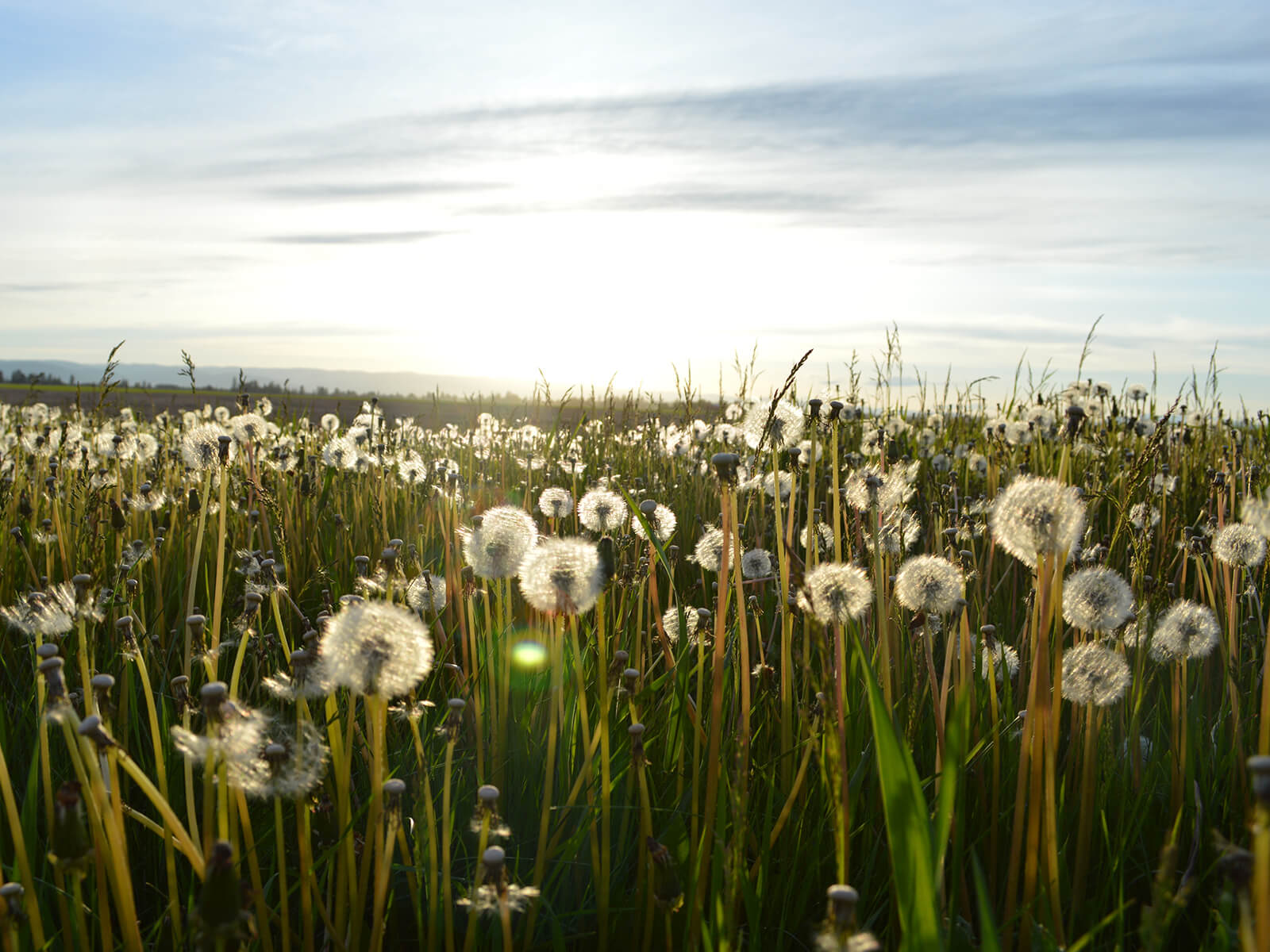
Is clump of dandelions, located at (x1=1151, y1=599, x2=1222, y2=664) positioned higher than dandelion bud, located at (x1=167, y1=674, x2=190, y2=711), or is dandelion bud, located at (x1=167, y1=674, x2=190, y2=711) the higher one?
clump of dandelions, located at (x1=1151, y1=599, x2=1222, y2=664)

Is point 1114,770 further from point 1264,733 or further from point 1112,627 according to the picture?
point 1264,733

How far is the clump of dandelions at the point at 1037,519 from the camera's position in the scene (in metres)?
1.36

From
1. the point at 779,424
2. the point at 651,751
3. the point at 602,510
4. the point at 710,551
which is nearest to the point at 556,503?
the point at 602,510

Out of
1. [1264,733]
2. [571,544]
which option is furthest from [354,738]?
[1264,733]

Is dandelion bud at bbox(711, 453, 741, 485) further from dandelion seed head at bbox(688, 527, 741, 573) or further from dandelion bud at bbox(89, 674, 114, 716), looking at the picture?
dandelion seed head at bbox(688, 527, 741, 573)

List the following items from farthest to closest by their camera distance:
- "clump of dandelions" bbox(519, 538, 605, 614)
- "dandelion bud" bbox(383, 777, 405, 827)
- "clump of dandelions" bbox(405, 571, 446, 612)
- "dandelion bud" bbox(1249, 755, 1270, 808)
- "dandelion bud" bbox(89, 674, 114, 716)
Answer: "clump of dandelions" bbox(405, 571, 446, 612) < "clump of dandelions" bbox(519, 538, 605, 614) < "dandelion bud" bbox(89, 674, 114, 716) < "dandelion bud" bbox(383, 777, 405, 827) < "dandelion bud" bbox(1249, 755, 1270, 808)

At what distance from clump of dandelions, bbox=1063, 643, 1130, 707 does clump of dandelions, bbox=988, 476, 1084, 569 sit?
33cm

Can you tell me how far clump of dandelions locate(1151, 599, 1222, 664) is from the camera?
1.96m

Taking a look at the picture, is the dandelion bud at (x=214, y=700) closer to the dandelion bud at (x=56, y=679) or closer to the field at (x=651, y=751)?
the field at (x=651, y=751)

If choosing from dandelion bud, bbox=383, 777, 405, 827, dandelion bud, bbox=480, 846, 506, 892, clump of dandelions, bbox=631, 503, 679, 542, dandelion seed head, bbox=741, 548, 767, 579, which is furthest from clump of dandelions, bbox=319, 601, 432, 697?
dandelion seed head, bbox=741, 548, 767, 579

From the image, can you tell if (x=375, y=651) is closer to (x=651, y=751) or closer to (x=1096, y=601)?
(x=651, y=751)

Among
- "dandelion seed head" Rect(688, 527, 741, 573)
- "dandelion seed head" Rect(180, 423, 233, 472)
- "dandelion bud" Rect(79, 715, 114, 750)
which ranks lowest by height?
"dandelion bud" Rect(79, 715, 114, 750)

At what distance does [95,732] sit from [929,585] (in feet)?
5.15

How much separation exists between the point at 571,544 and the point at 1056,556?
83 cm
